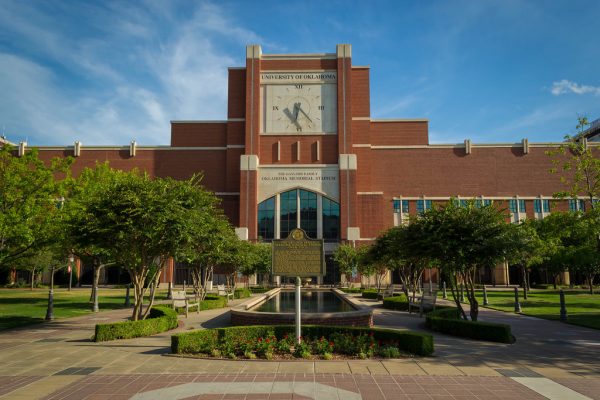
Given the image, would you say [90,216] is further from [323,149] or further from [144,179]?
[323,149]

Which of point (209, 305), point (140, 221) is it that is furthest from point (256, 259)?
point (140, 221)

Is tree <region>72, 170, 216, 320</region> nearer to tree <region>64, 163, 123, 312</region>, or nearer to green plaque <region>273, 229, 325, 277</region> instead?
tree <region>64, 163, 123, 312</region>

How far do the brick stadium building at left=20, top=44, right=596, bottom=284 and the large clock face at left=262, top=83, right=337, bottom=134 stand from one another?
15cm

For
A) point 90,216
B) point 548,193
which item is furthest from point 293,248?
point 548,193

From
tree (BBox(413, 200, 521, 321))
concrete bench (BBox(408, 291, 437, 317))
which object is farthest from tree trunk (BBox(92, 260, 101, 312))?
tree (BBox(413, 200, 521, 321))

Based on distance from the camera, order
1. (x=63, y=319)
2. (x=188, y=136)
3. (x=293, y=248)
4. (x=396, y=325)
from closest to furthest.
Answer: (x=293, y=248) < (x=396, y=325) < (x=63, y=319) < (x=188, y=136)

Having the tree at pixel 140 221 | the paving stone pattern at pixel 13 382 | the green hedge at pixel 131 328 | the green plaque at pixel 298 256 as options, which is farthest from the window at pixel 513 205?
the paving stone pattern at pixel 13 382

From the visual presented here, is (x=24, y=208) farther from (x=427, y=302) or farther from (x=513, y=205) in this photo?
(x=513, y=205)

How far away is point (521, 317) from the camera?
799 inches

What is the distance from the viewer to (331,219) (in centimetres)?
6088

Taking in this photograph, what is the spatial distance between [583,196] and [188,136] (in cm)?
6061

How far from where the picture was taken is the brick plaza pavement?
7.50m

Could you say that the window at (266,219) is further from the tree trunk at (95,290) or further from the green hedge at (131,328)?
the green hedge at (131,328)

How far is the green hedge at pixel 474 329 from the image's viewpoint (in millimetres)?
12593
